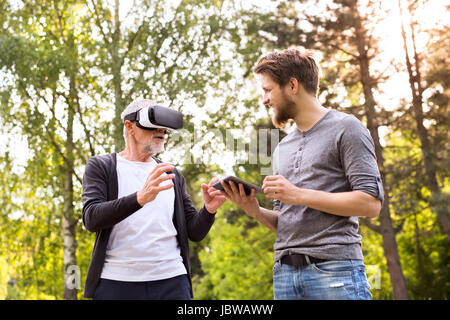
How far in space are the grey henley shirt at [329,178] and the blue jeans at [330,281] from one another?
4cm

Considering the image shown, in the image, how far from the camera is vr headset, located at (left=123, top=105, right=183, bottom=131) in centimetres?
274

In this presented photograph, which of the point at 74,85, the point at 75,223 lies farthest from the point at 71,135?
the point at 75,223

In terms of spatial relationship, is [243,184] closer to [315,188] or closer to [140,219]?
[315,188]

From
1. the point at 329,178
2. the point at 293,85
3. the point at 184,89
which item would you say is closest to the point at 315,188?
the point at 329,178

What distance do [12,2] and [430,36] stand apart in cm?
1030

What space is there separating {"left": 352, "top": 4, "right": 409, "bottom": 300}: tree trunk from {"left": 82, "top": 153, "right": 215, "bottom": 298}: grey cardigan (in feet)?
32.3

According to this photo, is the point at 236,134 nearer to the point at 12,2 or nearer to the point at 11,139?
the point at 11,139

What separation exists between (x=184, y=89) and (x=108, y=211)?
338 inches

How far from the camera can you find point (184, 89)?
10820mm

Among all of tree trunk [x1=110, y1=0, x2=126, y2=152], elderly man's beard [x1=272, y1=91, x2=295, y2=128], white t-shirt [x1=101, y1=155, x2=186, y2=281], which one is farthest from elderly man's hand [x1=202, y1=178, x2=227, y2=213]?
tree trunk [x1=110, y1=0, x2=126, y2=152]

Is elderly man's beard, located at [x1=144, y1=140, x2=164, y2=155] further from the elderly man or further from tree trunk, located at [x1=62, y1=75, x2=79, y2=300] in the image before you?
tree trunk, located at [x1=62, y1=75, x2=79, y2=300]

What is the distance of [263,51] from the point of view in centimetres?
1259

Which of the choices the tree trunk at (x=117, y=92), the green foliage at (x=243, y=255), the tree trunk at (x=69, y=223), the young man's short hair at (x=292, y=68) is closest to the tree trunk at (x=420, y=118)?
the green foliage at (x=243, y=255)

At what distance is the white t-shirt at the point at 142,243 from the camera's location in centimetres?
257
